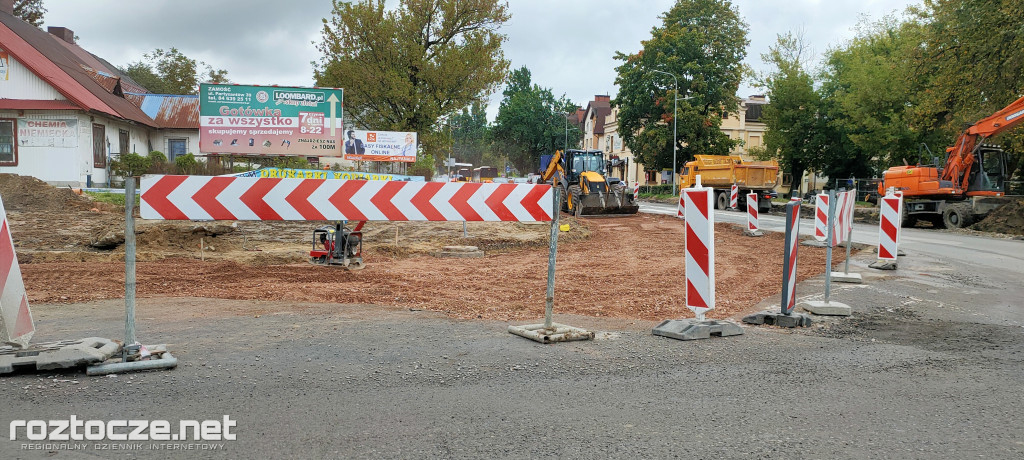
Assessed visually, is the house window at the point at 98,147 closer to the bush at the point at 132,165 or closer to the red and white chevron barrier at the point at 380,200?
the bush at the point at 132,165

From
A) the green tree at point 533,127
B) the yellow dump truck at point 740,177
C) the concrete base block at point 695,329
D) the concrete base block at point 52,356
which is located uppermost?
the green tree at point 533,127

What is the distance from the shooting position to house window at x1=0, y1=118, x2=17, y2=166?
28.5 meters

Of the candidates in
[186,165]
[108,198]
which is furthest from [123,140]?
[108,198]

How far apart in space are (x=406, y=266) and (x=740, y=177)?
1158 inches

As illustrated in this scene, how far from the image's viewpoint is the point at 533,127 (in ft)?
314

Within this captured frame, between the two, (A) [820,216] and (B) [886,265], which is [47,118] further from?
(B) [886,265]

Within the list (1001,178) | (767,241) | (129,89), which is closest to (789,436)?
(767,241)

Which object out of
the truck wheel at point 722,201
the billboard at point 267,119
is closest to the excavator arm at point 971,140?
the truck wheel at point 722,201

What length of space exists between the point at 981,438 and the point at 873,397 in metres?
0.86

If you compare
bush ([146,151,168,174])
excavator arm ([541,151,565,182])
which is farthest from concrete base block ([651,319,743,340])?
bush ([146,151,168,174])

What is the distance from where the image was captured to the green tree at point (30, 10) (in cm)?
4716

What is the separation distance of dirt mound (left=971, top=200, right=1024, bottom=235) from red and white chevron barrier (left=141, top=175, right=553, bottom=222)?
23.3 m

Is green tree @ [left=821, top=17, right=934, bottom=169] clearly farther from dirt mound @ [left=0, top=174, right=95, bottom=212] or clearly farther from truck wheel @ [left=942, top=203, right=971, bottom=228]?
dirt mound @ [left=0, top=174, right=95, bottom=212]

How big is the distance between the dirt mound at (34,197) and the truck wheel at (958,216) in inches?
1160
